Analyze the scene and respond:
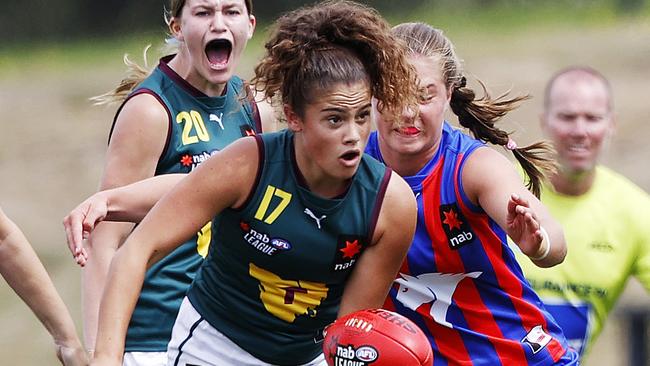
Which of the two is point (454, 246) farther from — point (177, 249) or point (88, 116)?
point (88, 116)

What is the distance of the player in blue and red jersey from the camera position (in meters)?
4.07

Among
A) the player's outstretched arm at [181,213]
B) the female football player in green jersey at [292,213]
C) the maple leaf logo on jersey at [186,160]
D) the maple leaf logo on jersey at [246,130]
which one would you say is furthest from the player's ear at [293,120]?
the maple leaf logo on jersey at [246,130]

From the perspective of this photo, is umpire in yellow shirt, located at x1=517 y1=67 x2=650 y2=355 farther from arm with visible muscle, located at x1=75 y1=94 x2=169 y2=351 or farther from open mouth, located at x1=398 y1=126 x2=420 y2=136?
arm with visible muscle, located at x1=75 y1=94 x2=169 y2=351

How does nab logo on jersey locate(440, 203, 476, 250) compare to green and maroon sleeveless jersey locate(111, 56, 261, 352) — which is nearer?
nab logo on jersey locate(440, 203, 476, 250)

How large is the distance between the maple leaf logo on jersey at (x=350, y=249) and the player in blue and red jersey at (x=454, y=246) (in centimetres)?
40

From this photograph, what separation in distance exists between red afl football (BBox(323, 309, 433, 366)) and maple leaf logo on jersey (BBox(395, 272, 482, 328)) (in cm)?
74

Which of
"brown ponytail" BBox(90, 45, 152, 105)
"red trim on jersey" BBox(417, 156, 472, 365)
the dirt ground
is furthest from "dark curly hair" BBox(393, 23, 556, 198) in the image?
the dirt ground

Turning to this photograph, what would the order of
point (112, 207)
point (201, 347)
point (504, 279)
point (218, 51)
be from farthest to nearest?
point (218, 51) < point (504, 279) < point (201, 347) < point (112, 207)

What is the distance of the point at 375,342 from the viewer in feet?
11.0

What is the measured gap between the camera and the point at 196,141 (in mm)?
4570

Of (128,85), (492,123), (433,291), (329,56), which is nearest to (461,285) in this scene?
(433,291)

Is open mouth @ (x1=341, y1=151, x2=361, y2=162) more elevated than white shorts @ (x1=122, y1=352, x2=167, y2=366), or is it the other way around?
open mouth @ (x1=341, y1=151, x2=361, y2=162)

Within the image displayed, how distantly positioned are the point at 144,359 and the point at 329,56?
1.55 metres

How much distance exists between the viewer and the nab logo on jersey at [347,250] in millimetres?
3748
